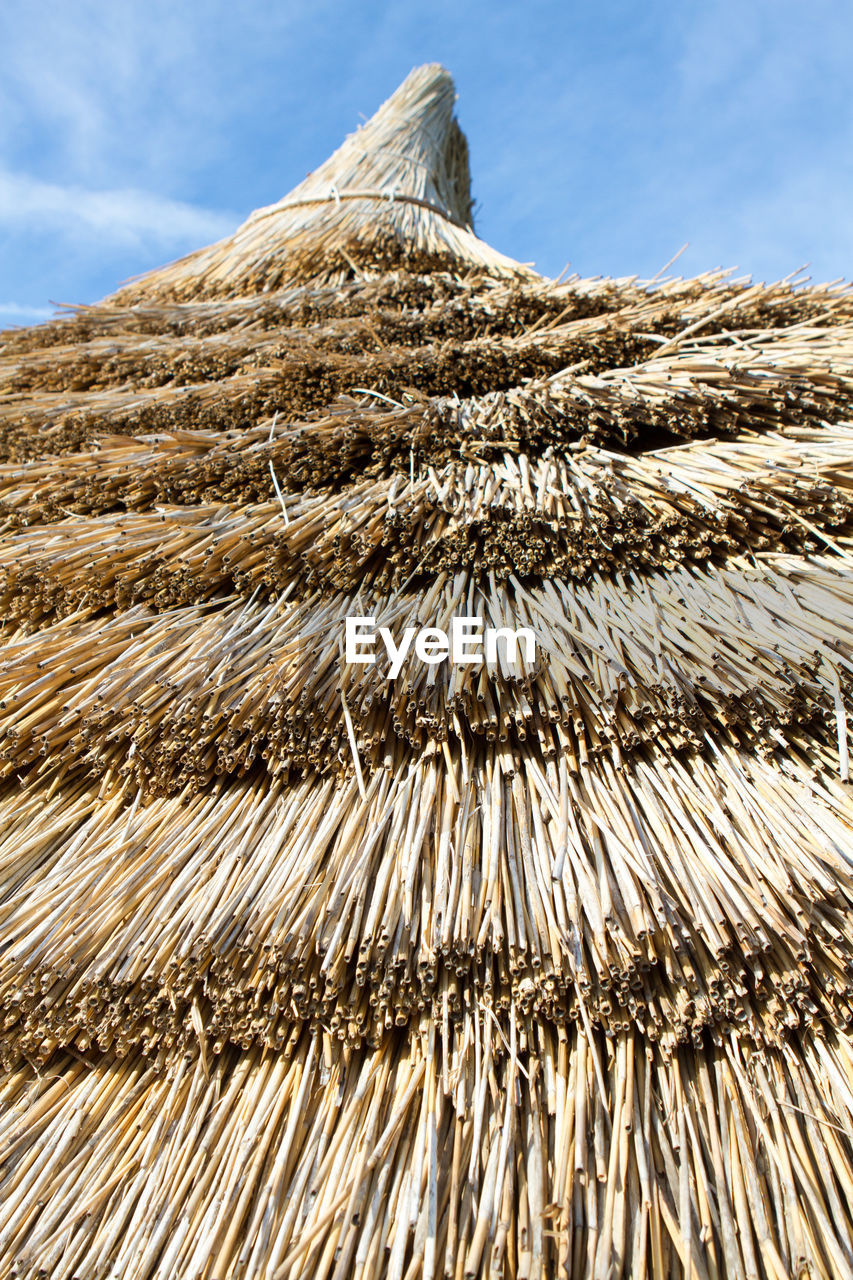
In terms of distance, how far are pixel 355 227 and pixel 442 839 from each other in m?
2.13

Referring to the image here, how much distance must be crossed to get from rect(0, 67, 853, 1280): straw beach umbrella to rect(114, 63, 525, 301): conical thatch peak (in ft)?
3.02

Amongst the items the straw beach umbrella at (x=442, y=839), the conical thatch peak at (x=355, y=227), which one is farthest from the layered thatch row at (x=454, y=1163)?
the conical thatch peak at (x=355, y=227)

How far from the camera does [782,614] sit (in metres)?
1.15

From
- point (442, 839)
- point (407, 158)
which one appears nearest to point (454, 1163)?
point (442, 839)

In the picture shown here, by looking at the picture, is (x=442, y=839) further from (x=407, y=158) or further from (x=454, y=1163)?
(x=407, y=158)

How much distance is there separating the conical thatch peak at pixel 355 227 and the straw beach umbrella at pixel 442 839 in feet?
3.02

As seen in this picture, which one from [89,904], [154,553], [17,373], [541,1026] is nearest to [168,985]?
[89,904]

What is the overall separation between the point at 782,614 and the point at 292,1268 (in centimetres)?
114

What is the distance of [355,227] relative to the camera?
2.32 m

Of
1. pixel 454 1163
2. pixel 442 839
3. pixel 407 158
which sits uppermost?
pixel 407 158

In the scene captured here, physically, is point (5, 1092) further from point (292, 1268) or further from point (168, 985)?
point (292, 1268)

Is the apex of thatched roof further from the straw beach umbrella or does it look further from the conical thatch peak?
the straw beach umbrella

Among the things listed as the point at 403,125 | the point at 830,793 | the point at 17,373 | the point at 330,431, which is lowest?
the point at 830,793

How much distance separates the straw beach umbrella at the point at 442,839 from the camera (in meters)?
0.89
